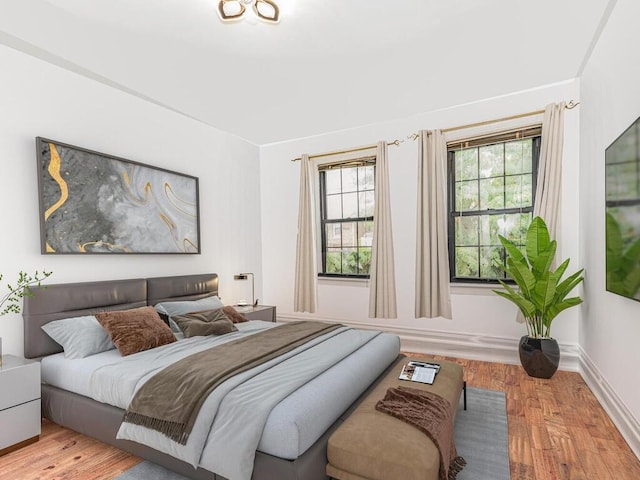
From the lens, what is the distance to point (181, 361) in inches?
90.1

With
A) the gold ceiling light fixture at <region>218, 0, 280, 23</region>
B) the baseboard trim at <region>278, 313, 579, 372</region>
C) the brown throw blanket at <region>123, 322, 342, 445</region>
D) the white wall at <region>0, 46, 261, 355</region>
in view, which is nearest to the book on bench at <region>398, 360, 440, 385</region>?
the brown throw blanket at <region>123, 322, 342, 445</region>

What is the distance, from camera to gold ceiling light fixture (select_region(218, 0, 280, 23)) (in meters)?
2.29

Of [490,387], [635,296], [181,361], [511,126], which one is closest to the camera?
[635,296]

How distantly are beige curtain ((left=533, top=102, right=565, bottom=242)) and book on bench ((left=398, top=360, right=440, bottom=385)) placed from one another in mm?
2010

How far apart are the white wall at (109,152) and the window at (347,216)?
1127 millimetres

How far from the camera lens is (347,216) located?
16.4ft

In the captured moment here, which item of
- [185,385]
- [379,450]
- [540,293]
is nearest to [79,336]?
[185,385]

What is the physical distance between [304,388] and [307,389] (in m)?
0.02

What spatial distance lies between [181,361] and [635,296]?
8.94ft

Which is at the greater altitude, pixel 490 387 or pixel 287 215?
pixel 287 215

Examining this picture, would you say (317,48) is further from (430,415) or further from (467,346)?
(467,346)

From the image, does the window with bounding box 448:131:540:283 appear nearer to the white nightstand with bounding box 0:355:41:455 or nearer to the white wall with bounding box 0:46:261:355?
the white wall with bounding box 0:46:261:355

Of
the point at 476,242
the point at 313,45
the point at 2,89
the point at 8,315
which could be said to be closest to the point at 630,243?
the point at 476,242

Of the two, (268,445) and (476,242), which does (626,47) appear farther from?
(268,445)
